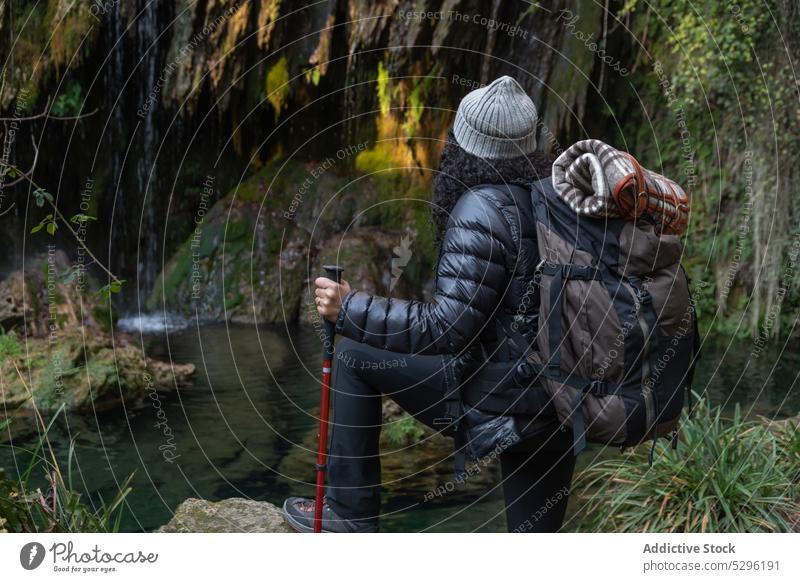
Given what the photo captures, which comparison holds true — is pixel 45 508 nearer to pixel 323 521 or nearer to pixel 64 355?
pixel 323 521

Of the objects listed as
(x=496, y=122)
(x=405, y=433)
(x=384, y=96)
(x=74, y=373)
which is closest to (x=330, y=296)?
(x=496, y=122)

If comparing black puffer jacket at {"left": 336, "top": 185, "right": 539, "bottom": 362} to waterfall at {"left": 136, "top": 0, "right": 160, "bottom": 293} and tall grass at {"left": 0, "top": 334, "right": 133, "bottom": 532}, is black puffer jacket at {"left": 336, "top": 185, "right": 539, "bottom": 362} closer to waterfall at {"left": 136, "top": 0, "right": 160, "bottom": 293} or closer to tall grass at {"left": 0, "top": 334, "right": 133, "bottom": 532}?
tall grass at {"left": 0, "top": 334, "right": 133, "bottom": 532}

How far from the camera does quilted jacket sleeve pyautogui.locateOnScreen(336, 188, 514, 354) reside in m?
2.42

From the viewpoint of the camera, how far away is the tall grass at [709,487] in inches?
141

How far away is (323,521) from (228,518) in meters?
0.63

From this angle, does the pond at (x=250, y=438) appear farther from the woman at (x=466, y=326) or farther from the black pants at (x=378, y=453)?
the woman at (x=466, y=326)

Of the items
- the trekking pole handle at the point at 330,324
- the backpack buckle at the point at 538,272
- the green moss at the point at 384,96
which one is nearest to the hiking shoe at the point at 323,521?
the trekking pole handle at the point at 330,324

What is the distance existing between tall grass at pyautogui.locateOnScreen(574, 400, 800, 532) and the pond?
309 millimetres

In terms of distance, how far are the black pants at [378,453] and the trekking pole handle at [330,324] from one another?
0.13 feet

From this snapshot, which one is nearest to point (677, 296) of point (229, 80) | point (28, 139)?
point (229, 80)

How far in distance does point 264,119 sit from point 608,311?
937cm

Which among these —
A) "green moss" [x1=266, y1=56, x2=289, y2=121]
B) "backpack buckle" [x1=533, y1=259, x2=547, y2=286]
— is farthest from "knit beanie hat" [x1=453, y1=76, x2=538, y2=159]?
"green moss" [x1=266, y1=56, x2=289, y2=121]

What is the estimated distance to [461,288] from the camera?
243cm

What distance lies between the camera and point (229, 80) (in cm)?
935
